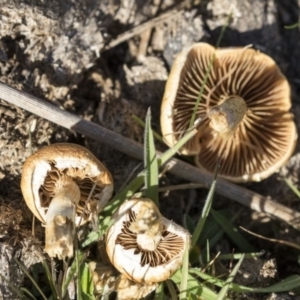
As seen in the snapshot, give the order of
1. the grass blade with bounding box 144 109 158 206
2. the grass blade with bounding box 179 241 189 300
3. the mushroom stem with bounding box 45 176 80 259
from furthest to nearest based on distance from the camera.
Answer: the grass blade with bounding box 144 109 158 206, the grass blade with bounding box 179 241 189 300, the mushroom stem with bounding box 45 176 80 259

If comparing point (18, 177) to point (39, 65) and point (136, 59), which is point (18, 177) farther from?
point (136, 59)

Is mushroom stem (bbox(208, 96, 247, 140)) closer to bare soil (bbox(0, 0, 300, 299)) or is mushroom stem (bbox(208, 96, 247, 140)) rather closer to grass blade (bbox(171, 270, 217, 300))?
bare soil (bbox(0, 0, 300, 299))

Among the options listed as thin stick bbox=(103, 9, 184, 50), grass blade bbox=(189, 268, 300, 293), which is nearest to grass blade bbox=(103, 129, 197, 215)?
grass blade bbox=(189, 268, 300, 293)

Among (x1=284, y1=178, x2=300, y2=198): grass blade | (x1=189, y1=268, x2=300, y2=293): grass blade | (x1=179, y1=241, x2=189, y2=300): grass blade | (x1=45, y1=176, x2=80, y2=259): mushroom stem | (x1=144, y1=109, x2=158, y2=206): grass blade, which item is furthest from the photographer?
(x1=284, y1=178, x2=300, y2=198): grass blade

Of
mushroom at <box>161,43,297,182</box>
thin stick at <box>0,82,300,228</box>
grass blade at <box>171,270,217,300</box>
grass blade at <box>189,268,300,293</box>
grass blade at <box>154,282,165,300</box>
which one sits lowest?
grass blade at <box>154,282,165,300</box>

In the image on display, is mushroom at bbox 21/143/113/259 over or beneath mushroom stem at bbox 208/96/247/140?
beneath

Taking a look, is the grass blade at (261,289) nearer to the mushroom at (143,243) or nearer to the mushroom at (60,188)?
the mushroom at (143,243)

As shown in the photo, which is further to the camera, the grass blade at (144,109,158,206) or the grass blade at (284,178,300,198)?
the grass blade at (284,178,300,198)

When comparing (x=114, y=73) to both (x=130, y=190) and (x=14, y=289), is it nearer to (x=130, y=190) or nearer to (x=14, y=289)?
(x=130, y=190)
